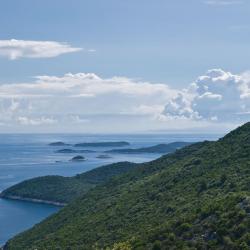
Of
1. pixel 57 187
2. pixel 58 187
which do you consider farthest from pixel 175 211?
pixel 57 187

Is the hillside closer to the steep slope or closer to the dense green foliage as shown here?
the steep slope

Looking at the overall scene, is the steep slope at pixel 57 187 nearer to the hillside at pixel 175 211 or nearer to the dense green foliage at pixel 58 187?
the dense green foliage at pixel 58 187

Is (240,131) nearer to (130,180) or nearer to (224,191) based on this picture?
(130,180)

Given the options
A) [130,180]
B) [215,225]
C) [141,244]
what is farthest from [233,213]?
[130,180]

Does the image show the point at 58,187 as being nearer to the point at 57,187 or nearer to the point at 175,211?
the point at 57,187

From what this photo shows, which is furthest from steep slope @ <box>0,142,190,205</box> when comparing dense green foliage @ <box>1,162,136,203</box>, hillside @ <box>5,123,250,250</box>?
hillside @ <box>5,123,250,250</box>
